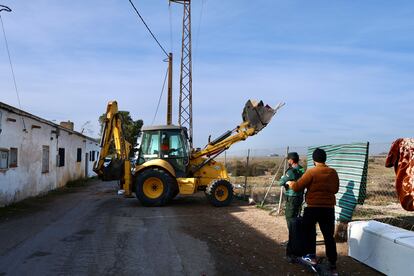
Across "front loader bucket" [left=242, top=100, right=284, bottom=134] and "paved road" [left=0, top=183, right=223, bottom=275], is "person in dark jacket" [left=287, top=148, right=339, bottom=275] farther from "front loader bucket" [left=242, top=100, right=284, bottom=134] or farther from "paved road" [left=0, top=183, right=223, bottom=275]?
"front loader bucket" [left=242, top=100, right=284, bottom=134]

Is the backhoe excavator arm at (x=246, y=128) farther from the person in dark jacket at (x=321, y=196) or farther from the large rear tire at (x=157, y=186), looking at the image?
the person in dark jacket at (x=321, y=196)

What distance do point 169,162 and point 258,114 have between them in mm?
3349

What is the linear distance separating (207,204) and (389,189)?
20.1 feet

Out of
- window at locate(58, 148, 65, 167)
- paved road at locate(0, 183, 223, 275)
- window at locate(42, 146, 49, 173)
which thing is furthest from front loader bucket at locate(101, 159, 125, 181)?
window at locate(58, 148, 65, 167)

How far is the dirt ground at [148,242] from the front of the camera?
6.45 metres

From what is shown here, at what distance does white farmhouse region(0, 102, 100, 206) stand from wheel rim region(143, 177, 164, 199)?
4.39 m

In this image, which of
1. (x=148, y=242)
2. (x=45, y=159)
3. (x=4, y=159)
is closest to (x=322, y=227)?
(x=148, y=242)

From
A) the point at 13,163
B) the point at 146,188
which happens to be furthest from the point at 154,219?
the point at 13,163

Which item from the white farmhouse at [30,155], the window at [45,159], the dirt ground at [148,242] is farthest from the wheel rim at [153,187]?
the window at [45,159]

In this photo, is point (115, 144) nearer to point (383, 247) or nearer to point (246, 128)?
point (246, 128)

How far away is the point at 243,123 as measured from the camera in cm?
1448

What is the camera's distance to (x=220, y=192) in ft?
45.3

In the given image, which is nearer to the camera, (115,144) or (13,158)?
(13,158)

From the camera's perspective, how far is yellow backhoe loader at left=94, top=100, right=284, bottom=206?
44.9 feet
